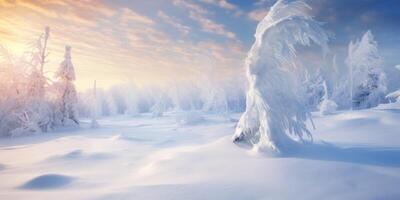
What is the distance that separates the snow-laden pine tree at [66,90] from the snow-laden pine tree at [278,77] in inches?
1125

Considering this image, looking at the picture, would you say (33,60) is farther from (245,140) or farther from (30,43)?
(245,140)

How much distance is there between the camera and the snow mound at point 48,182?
711cm

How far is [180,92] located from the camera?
86.1 metres

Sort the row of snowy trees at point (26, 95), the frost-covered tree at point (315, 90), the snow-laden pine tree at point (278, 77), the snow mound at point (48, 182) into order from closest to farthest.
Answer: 1. the snow mound at point (48, 182)
2. the snow-laden pine tree at point (278, 77)
3. the row of snowy trees at point (26, 95)
4. the frost-covered tree at point (315, 90)

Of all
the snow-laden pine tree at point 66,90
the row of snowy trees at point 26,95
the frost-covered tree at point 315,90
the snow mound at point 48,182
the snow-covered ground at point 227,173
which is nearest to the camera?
the snow-covered ground at point 227,173

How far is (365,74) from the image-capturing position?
3291 centimetres

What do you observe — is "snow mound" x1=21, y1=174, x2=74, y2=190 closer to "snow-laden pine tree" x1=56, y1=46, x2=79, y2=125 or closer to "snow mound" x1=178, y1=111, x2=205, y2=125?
"snow mound" x1=178, y1=111, x2=205, y2=125

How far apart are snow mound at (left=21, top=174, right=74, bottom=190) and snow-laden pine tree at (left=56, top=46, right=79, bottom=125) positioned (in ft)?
84.4

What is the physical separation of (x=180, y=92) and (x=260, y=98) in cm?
7831

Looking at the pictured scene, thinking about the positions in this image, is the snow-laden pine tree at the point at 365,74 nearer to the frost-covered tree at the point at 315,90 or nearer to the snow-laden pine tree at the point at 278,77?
the frost-covered tree at the point at 315,90

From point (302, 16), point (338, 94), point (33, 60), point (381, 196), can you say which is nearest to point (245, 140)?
point (302, 16)

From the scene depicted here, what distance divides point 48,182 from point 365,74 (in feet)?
119

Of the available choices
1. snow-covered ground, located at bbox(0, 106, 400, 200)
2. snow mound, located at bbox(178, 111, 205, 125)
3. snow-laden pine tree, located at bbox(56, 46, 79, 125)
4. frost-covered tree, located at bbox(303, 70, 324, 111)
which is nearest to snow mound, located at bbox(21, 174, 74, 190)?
snow-covered ground, located at bbox(0, 106, 400, 200)

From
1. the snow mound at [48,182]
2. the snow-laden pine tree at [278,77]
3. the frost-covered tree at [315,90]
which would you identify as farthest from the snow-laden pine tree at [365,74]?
the snow mound at [48,182]
